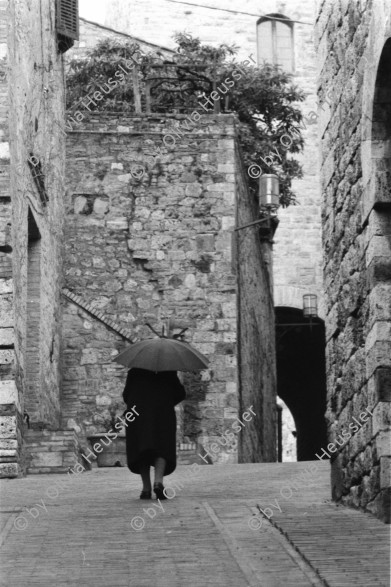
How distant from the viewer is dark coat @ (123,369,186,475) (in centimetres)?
1027

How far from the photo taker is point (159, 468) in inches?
400

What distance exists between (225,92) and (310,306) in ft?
22.7

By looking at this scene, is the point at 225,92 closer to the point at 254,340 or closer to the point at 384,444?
the point at 254,340

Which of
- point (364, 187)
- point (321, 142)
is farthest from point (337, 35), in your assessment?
point (364, 187)

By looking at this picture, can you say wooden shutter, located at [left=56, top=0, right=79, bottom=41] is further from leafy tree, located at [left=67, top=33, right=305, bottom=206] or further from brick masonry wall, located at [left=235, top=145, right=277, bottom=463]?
leafy tree, located at [left=67, top=33, right=305, bottom=206]

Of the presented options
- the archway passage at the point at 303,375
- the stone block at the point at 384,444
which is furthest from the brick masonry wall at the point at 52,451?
the archway passage at the point at 303,375

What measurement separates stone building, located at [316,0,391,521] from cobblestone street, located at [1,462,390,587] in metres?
0.38

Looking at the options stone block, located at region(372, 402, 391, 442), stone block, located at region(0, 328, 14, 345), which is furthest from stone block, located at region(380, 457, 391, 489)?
stone block, located at region(0, 328, 14, 345)

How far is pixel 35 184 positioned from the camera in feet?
51.2

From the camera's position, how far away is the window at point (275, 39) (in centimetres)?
3335

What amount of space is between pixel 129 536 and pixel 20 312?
256 inches

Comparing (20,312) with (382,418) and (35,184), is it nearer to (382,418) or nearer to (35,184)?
(35,184)

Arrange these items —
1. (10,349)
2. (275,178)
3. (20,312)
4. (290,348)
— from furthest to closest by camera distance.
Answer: (290,348)
(275,178)
(20,312)
(10,349)

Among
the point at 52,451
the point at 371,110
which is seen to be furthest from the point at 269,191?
the point at 371,110
